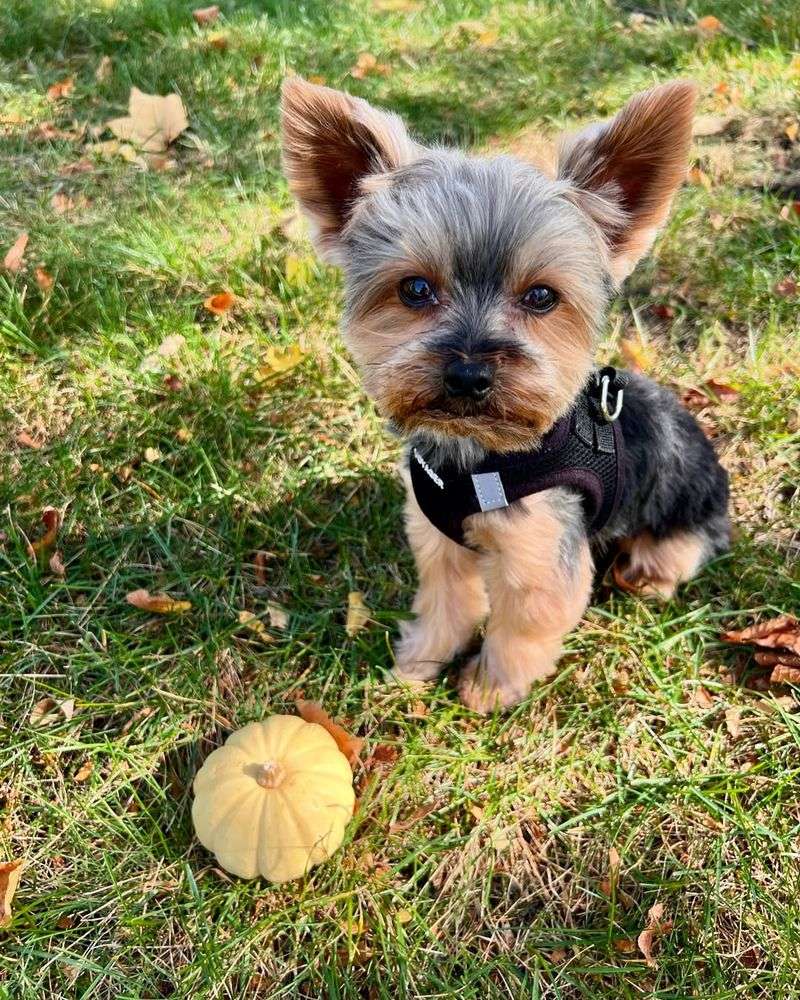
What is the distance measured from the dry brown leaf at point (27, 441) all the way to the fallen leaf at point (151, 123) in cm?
278

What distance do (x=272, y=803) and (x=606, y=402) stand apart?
76.2 inches

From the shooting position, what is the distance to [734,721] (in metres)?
3.53

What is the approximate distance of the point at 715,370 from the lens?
480 cm

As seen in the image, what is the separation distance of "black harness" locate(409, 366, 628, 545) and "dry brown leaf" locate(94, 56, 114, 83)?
533 centimetres

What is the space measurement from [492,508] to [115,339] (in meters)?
2.88

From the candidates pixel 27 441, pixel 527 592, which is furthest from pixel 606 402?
pixel 27 441

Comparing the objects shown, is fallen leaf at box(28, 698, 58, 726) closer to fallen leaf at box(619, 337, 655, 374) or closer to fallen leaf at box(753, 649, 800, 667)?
fallen leaf at box(753, 649, 800, 667)

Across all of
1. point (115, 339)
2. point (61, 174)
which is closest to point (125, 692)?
point (115, 339)

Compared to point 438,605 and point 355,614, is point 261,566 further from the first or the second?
point 438,605

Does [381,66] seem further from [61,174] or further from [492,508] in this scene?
[492,508]

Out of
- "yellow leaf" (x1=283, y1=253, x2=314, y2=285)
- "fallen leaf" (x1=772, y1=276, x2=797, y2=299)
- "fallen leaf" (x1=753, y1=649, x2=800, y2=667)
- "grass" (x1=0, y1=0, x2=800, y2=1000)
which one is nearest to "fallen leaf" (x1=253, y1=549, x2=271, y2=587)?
"grass" (x1=0, y1=0, x2=800, y2=1000)

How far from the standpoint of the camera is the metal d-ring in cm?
314

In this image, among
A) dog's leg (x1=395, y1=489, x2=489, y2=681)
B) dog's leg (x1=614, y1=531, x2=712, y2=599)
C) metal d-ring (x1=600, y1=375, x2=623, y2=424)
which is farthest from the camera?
dog's leg (x1=614, y1=531, x2=712, y2=599)

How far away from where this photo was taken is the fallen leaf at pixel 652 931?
2.91 m
